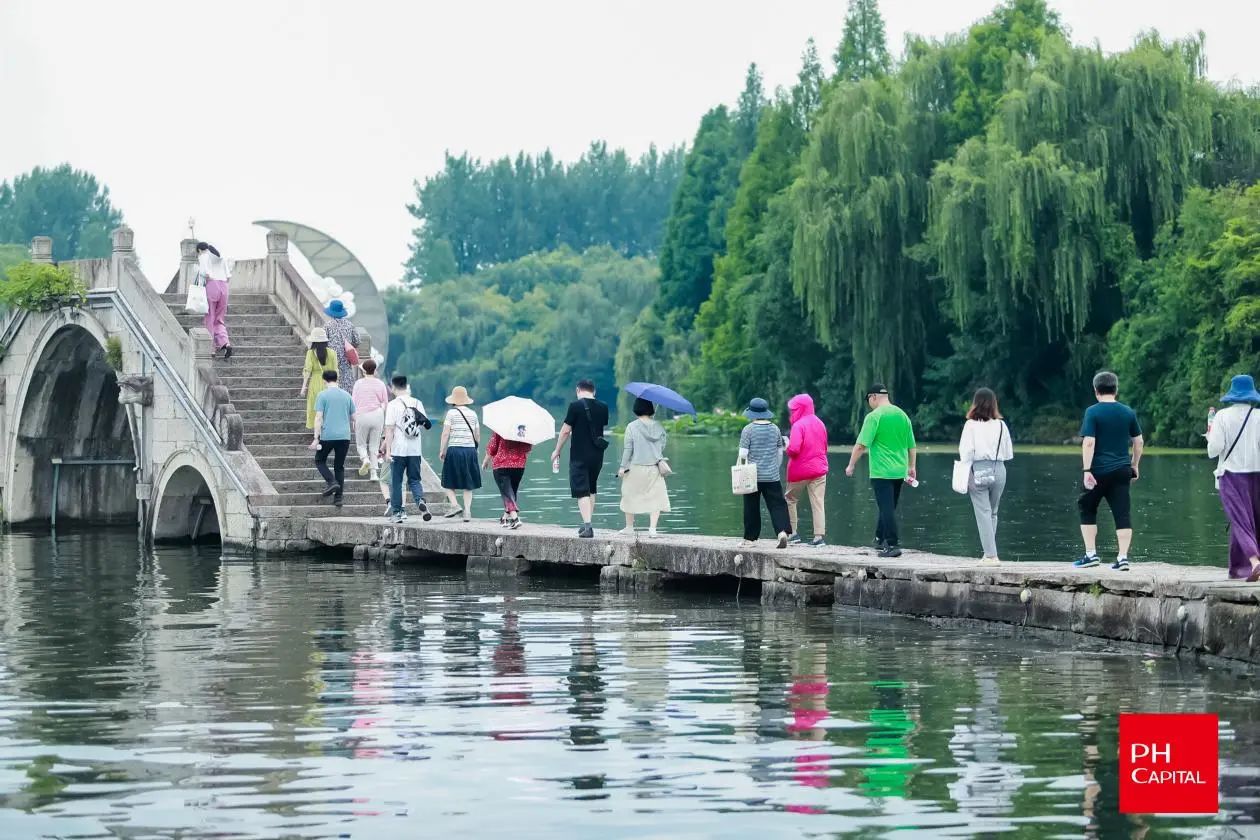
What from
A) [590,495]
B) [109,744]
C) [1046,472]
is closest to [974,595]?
[590,495]

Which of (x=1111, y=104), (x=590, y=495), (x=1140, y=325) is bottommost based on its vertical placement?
(x=590, y=495)

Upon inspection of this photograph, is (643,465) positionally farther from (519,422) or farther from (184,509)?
(184,509)

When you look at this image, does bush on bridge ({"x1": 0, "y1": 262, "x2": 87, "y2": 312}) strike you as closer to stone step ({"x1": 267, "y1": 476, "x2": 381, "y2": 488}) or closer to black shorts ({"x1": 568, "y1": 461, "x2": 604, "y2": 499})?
stone step ({"x1": 267, "y1": 476, "x2": 381, "y2": 488})

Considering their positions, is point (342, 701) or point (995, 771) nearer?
point (995, 771)

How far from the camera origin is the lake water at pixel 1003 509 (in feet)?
84.9

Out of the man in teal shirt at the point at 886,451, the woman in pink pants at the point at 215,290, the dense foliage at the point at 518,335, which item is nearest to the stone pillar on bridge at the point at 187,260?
the woman in pink pants at the point at 215,290

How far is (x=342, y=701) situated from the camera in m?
13.0

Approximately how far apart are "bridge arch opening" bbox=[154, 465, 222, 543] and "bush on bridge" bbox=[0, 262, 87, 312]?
10.1 ft

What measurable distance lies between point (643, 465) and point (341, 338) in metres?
7.10

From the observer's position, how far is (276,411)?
86.5ft

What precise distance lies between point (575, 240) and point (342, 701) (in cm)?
15163

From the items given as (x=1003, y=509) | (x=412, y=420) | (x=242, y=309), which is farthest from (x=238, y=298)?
(x=1003, y=509)

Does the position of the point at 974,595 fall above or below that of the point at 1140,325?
below

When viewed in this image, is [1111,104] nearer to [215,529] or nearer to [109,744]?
[215,529]
